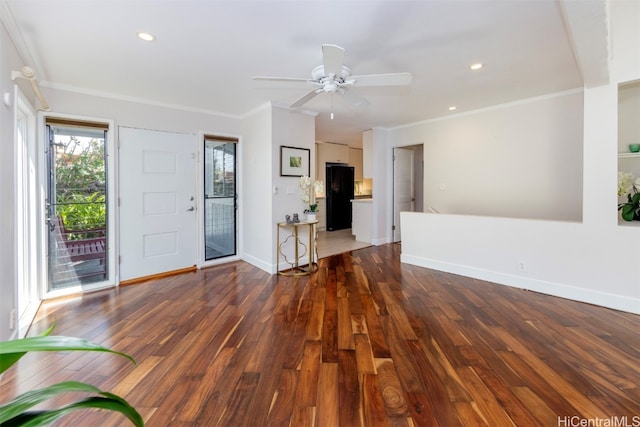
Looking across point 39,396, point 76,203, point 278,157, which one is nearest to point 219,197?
point 278,157

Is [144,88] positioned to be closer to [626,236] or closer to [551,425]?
[551,425]

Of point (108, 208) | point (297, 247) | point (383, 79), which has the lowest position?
point (297, 247)

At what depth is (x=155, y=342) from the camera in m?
2.37

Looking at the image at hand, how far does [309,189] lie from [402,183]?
2.66 meters

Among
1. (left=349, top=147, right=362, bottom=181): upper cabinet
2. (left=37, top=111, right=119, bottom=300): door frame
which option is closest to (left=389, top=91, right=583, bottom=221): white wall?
(left=349, top=147, right=362, bottom=181): upper cabinet

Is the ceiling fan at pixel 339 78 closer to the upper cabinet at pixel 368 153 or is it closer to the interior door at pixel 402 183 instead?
the upper cabinet at pixel 368 153

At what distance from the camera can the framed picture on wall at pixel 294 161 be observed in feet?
14.1

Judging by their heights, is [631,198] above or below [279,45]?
below

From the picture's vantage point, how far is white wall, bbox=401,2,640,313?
2.76 metres

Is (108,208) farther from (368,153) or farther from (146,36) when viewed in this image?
(368,153)

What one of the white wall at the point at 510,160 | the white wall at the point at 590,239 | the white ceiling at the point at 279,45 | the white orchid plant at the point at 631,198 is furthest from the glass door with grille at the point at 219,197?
the white orchid plant at the point at 631,198

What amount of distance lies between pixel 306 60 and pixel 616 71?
287 centimetres

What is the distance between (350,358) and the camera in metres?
2.12

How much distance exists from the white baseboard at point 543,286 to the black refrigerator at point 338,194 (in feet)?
11.8
